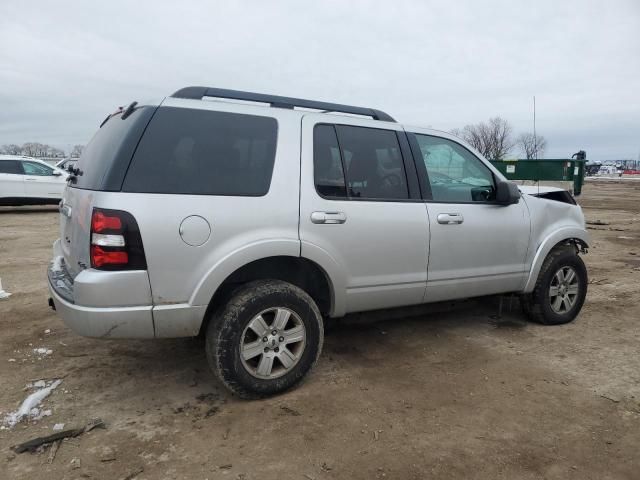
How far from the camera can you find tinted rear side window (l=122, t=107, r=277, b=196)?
112 inches

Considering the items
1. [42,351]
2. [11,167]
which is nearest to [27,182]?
[11,167]

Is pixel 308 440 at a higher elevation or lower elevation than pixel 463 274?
lower

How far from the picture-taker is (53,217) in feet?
46.6

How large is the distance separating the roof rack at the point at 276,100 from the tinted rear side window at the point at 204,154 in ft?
0.70

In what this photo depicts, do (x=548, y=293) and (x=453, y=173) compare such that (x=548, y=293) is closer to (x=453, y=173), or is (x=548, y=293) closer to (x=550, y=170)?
(x=453, y=173)

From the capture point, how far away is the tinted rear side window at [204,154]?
2.84 metres

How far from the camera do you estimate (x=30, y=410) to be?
3.07 metres

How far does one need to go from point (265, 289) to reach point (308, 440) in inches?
36.7

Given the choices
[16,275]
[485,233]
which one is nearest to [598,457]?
[485,233]

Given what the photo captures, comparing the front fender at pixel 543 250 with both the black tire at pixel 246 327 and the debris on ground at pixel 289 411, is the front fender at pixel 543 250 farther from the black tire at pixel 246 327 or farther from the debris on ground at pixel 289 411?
the debris on ground at pixel 289 411

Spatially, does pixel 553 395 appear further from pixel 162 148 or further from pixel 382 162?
pixel 162 148

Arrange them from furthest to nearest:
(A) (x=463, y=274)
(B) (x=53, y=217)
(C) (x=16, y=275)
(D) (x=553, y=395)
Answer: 1. (B) (x=53, y=217)
2. (C) (x=16, y=275)
3. (A) (x=463, y=274)
4. (D) (x=553, y=395)

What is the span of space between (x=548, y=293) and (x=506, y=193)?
1.21 m

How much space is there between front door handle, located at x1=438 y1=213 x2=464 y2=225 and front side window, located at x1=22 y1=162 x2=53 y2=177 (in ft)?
47.3
